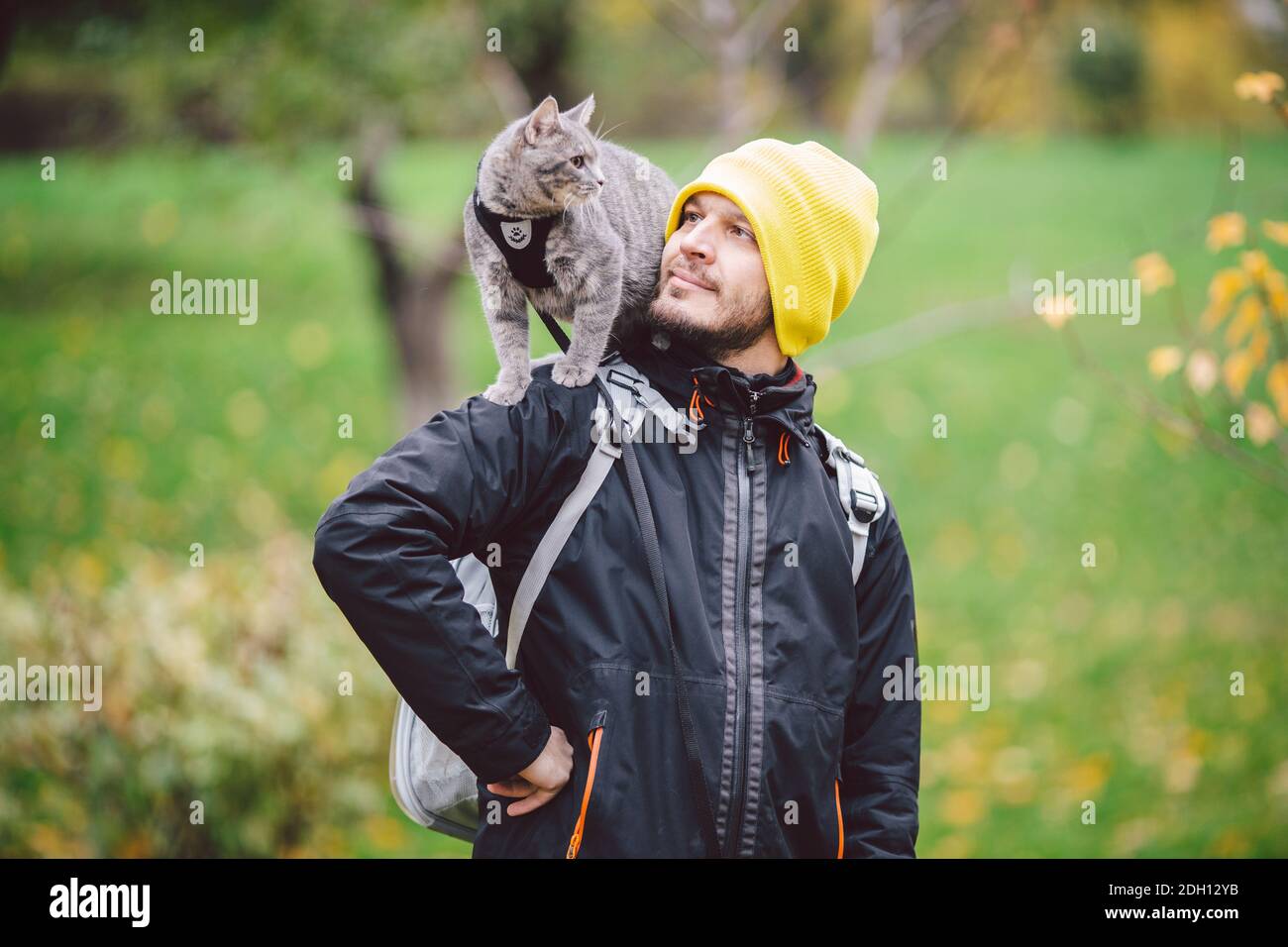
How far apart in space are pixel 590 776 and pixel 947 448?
735 cm

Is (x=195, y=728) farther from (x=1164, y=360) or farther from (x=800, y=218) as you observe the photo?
(x=1164, y=360)

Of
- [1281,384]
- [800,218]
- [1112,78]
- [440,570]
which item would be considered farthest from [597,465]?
[1112,78]

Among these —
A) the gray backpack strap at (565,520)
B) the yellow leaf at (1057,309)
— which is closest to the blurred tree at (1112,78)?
the yellow leaf at (1057,309)

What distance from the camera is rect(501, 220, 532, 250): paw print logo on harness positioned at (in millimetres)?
2498

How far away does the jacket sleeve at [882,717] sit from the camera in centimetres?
241

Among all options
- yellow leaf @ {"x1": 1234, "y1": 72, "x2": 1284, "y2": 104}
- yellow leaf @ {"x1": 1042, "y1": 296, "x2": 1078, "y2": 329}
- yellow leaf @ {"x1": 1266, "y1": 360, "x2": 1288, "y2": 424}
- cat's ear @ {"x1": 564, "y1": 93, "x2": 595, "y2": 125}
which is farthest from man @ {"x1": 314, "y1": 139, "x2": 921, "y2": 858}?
yellow leaf @ {"x1": 1266, "y1": 360, "x2": 1288, "y2": 424}

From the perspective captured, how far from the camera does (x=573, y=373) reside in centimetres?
231

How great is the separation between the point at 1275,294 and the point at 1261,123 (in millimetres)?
15833

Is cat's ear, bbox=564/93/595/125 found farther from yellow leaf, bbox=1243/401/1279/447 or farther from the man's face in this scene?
yellow leaf, bbox=1243/401/1279/447

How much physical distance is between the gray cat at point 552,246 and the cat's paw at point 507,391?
1.5 inches

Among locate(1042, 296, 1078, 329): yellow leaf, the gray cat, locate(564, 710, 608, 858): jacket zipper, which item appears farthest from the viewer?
locate(1042, 296, 1078, 329): yellow leaf

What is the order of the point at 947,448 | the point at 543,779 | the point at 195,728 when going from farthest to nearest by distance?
the point at 947,448 → the point at 195,728 → the point at 543,779

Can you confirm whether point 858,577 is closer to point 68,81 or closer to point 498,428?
point 498,428

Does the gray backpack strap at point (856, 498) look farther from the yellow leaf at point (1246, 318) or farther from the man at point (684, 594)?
the yellow leaf at point (1246, 318)
